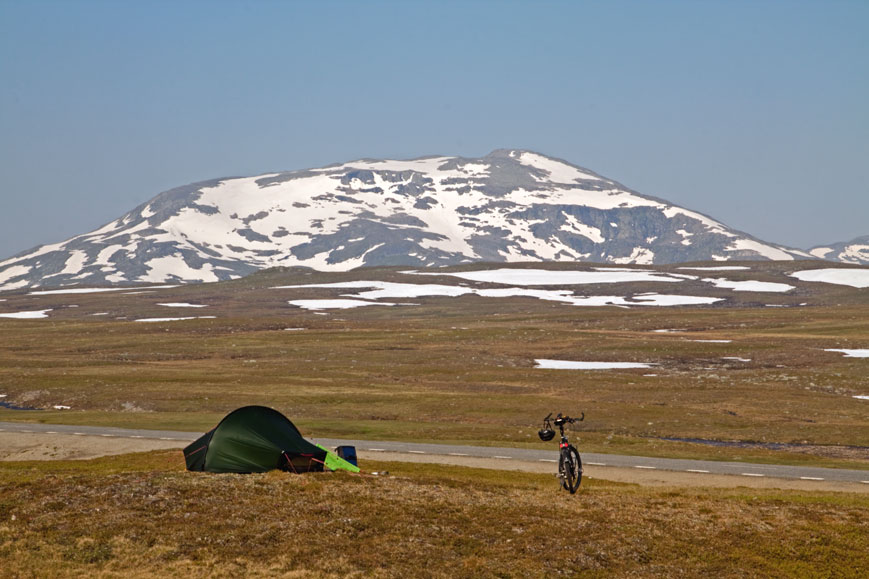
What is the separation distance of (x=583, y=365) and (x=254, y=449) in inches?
3440

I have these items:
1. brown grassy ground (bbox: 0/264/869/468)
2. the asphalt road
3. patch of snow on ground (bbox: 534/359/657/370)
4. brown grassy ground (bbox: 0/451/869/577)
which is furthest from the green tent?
patch of snow on ground (bbox: 534/359/657/370)

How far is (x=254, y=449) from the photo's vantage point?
121ft

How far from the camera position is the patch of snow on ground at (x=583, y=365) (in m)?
116

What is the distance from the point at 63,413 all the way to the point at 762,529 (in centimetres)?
6956

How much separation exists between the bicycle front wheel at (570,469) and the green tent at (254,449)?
1053 centimetres

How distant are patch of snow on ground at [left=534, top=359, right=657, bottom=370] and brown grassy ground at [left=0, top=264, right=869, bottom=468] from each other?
118 inches

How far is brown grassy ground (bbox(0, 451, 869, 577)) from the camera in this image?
23.8 m

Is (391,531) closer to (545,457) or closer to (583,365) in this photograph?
(545,457)

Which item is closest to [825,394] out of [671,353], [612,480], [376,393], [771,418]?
[771,418]

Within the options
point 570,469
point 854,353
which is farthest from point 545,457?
point 854,353

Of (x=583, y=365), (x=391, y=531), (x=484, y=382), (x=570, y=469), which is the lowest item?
(x=484, y=382)

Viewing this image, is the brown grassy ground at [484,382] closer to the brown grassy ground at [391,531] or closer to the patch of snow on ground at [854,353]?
the patch of snow on ground at [854,353]

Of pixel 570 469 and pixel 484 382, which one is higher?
pixel 570 469

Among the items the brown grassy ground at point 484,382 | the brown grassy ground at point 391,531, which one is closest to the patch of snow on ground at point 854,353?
the brown grassy ground at point 484,382
